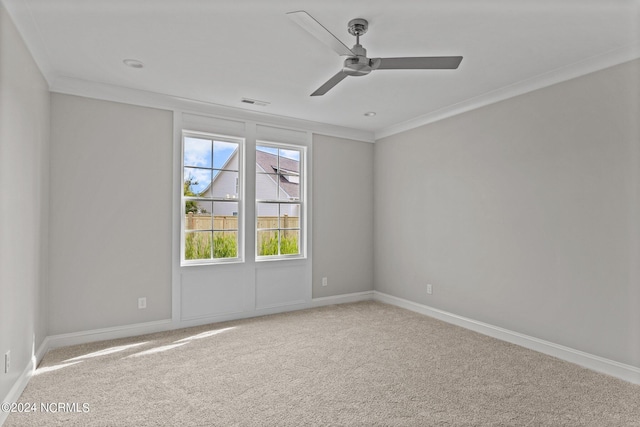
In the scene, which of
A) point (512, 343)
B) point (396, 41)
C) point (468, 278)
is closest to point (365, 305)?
point (468, 278)

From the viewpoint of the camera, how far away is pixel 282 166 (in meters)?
4.96

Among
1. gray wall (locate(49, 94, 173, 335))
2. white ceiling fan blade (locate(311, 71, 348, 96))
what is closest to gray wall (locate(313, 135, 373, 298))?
gray wall (locate(49, 94, 173, 335))

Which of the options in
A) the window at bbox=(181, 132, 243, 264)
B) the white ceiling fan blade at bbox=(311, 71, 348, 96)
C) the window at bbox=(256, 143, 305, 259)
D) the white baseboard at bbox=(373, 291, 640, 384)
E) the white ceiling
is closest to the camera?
the white ceiling

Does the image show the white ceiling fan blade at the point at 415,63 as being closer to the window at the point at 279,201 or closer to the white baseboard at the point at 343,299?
the window at the point at 279,201

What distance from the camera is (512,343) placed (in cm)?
362

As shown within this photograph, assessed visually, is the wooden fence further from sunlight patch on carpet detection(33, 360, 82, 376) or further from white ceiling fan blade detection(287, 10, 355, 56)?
white ceiling fan blade detection(287, 10, 355, 56)

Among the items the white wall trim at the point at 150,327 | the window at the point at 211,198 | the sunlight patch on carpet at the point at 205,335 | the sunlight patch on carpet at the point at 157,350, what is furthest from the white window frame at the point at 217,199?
the sunlight patch on carpet at the point at 157,350

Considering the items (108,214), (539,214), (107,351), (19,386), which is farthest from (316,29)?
(107,351)

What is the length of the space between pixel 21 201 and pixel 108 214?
1.13m

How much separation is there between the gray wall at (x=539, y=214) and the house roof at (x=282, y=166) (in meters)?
1.54

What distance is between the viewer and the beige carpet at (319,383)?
7.51 feet

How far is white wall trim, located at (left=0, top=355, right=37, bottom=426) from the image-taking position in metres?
2.23

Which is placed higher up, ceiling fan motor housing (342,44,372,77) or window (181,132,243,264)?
ceiling fan motor housing (342,44,372,77)

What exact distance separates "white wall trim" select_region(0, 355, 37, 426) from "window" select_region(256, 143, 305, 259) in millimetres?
2476
